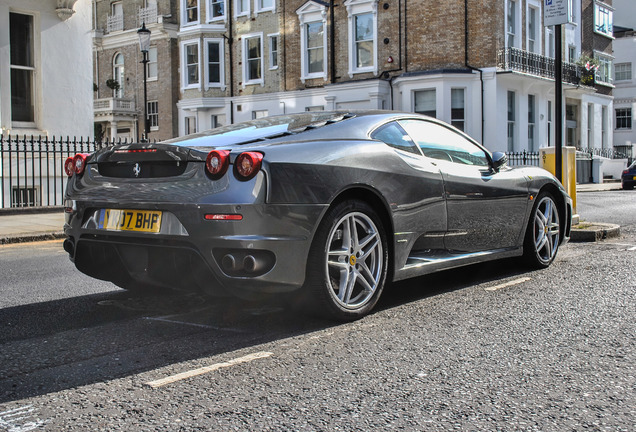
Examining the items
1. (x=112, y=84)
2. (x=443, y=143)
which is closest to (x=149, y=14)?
(x=112, y=84)

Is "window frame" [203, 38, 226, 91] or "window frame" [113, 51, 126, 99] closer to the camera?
"window frame" [203, 38, 226, 91]

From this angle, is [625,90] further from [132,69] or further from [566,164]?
[566,164]

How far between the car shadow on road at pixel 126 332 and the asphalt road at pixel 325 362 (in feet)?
0.04

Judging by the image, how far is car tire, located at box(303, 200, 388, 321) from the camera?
4363mm

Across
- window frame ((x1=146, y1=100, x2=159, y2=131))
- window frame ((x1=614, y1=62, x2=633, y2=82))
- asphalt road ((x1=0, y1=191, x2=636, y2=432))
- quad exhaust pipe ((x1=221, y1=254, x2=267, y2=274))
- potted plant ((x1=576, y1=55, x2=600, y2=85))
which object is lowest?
asphalt road ((x1=0, y1=191, x2=636, y2=432))

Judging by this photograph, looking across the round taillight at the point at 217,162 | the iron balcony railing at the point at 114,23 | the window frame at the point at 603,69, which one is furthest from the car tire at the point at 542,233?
the iron balcony railing at the point at 114,23

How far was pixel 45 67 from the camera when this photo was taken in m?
16.0

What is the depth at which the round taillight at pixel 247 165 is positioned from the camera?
13.6ft

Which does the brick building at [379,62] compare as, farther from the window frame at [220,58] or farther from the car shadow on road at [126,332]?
the car shadow on road at [126,332]

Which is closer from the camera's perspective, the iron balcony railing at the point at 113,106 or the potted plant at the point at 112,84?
the iron balcony railing at the point at 113,106

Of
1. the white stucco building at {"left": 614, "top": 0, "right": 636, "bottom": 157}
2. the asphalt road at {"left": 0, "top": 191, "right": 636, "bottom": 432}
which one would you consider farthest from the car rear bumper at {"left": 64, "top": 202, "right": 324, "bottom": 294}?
the white stucco building at {"left": 614, "top": 0, "right": 636, "bottom": 157}

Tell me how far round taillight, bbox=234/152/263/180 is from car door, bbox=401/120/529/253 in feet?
5.60

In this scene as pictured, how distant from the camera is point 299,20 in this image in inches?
1300

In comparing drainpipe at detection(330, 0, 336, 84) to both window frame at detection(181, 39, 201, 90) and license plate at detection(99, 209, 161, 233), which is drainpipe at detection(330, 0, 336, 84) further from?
license plate at detection(99, 209, 161, 233)
